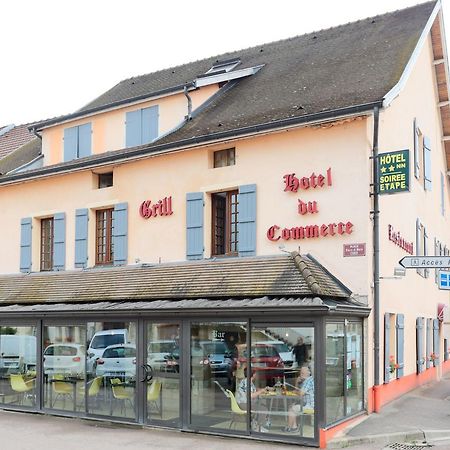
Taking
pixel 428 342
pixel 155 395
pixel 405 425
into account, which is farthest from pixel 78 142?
pixel 405 425

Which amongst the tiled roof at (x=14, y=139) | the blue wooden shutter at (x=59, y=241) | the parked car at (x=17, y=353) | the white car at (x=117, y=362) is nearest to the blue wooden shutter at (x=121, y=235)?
the blue wooden shutter at (x=59, y=241)

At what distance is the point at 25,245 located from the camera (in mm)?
18562

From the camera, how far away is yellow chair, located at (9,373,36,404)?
1546 cm

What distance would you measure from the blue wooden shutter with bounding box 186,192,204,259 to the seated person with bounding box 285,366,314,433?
4.28 meters

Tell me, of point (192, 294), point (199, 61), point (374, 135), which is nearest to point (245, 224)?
point (192, 294)

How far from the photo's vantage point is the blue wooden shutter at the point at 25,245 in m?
18.4

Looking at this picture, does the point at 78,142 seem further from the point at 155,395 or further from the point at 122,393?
the point at 155,395

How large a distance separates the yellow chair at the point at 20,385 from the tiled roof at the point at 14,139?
9266 mm

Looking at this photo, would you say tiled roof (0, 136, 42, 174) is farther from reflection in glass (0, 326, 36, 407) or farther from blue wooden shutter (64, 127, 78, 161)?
reflection in glass (0, 326, 36, 407)

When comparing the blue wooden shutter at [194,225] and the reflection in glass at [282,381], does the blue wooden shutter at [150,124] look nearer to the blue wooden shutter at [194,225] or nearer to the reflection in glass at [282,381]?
the blue wooden shutter at [194,225]

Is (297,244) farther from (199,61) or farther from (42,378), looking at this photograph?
(199,61)

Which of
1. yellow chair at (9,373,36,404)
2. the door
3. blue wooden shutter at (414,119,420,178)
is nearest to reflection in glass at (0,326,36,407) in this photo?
yellow chair at (9,373,36,404)

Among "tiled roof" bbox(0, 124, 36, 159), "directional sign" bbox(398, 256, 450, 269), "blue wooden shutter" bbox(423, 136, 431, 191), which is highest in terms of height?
"tiled roof" bbox(0, 124, 36, 159)

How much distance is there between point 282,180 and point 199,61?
9.25m
